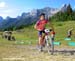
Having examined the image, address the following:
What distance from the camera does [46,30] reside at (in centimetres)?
1912

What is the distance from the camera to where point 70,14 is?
486 feet

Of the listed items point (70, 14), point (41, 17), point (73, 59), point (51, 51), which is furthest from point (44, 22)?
point (70, 14)

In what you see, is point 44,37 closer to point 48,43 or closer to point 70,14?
point 48,43

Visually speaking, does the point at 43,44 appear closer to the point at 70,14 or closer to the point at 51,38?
the point at 51,38

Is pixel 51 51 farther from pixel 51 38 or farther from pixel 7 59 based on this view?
pixel 7 59

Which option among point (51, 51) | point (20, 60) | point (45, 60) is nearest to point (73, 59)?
point (45, 60)

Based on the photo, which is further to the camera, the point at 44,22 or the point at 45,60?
the point at 44,22

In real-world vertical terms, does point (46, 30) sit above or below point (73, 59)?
above

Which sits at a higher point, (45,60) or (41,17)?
(41,17)

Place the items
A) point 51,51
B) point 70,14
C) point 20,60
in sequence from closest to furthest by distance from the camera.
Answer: point 20,60, point 51,51, point 70,14

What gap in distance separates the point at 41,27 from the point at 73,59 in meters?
4.44

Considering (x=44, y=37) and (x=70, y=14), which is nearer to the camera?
(x=44, y=37)

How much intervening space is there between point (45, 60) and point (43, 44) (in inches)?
203

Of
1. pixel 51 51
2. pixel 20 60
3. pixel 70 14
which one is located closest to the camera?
pixel 20 60
